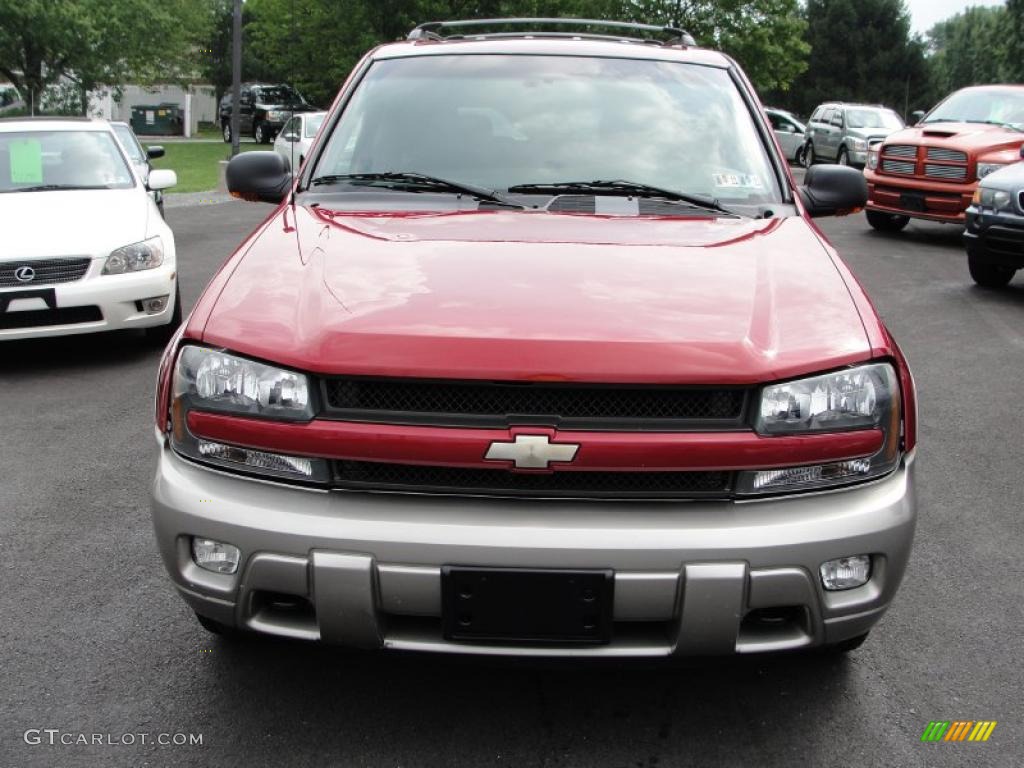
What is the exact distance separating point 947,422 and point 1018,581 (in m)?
2.28

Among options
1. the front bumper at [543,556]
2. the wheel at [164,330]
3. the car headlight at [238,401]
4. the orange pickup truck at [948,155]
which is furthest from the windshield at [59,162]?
the orange pickup truck at [948,155]

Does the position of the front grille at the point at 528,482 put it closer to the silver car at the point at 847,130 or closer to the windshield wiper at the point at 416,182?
the windshield wiper at the point at 416,182

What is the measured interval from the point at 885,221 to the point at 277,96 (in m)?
30.6

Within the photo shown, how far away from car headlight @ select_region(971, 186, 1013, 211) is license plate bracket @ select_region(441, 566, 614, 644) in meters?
8.64

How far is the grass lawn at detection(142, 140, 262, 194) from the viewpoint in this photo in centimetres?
2273

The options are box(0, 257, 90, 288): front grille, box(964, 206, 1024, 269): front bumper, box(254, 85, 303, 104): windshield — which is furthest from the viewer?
box(254, 85, 303, 104): windshield

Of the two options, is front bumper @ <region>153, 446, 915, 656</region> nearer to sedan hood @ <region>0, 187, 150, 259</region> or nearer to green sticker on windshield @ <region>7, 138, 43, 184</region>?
sedan hood @ <region>0, 187, 150, 259</region>

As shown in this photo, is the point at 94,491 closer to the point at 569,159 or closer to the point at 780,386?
the point at 569,159

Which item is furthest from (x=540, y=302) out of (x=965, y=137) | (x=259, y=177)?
(x=965, y=137)

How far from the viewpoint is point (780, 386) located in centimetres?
252

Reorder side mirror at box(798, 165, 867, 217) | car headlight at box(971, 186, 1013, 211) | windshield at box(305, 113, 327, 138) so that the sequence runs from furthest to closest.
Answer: windshield at box(305, 113, 327, 138)
car headlight at box(971, 186, 1013, 211)
side mirror at box(798, 165, 867, 217)

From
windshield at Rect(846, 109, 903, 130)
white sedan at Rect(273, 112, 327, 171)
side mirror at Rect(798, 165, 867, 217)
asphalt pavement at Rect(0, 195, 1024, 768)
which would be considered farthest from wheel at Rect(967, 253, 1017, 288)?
windshield at Rect(846, 109, 903, 130)

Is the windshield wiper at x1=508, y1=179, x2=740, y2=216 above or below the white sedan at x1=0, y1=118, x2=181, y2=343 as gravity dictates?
above

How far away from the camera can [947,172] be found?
1348cm
